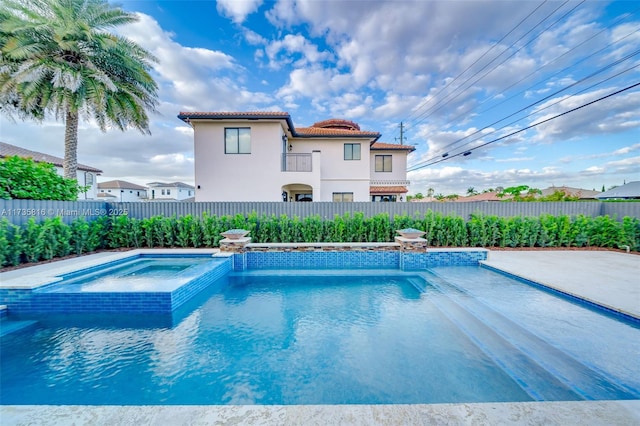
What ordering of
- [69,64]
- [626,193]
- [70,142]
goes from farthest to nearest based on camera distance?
[626,193], [70,142], [69,64]

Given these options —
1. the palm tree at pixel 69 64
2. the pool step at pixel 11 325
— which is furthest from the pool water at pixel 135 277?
the palm tree at pixel 69 64

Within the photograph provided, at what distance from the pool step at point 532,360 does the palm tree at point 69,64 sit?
47.8 ft

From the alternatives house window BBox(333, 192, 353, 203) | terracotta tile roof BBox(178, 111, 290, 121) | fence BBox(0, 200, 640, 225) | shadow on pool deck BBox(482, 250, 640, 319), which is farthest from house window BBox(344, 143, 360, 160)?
shadow on pool deck BBox(482, 250, 640, 319)

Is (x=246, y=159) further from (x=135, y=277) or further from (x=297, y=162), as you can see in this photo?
(x=135, y=277)

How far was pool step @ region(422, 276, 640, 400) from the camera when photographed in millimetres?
2764

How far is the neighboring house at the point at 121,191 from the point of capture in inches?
1884

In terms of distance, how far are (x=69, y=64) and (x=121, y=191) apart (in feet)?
155

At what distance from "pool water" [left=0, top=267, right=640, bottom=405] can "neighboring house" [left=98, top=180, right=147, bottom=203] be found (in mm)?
53431

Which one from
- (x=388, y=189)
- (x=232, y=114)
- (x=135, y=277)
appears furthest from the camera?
(x=388, y=189)

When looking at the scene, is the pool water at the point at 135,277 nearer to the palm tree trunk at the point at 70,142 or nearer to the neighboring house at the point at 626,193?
the palm tree trunk at the point at 70,142

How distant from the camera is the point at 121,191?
163ft

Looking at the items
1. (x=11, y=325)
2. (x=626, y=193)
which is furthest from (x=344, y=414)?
(x=626, y=193)

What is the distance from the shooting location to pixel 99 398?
9.04 ft

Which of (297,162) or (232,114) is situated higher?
(232,114)
